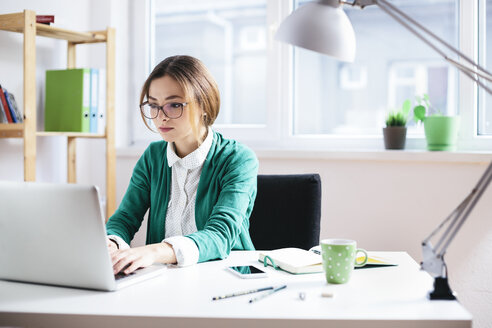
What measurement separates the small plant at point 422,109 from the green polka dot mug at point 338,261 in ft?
4.55

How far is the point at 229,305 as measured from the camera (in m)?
0.94

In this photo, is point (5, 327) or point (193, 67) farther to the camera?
point (193, 67)

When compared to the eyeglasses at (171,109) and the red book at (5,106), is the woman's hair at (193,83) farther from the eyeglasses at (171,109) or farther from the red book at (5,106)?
→ the red book at (5,106)

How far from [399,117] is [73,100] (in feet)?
4.77

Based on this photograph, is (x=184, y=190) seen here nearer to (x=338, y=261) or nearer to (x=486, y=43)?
(x=338, y=261)

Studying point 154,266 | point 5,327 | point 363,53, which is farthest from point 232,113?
point 5,327

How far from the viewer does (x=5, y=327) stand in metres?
0.93

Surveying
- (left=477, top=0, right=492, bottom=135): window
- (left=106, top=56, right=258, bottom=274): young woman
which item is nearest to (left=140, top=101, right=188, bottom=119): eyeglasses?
(left=106, top=56, right=258, bottom=274): young woman

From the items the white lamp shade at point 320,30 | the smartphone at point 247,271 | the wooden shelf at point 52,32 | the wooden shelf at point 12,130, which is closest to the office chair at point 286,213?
the smartphone at point 247,271

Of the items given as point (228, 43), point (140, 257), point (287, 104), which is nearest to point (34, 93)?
point (228, 43)

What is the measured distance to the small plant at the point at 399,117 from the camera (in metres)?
2.34

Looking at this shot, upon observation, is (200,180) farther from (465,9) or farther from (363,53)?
(465,9)

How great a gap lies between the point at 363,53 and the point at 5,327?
80.2 inches

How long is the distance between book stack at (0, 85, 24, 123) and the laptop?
1.29 metres
